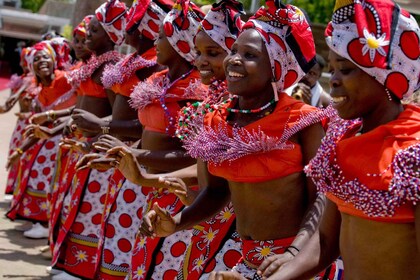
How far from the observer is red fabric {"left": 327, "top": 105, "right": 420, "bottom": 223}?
3.03m

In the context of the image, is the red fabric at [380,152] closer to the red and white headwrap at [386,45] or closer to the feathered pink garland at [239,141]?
the red and white headwrap at [386,45]

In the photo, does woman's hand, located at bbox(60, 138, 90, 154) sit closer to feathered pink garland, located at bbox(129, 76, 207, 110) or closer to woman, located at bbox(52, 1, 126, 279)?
feathered pink garland, located at bbox(129, 76, 207, 110)

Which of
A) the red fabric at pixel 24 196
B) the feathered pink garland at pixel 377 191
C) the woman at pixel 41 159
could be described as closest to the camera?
the feathered pink garland at pixel 377 191

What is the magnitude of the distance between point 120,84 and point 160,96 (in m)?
1.02

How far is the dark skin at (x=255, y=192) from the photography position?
400cm

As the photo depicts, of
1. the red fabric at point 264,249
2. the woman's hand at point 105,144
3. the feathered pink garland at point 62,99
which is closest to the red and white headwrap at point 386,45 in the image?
the red fabric at point 264,249

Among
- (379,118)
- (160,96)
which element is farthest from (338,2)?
(160,96)

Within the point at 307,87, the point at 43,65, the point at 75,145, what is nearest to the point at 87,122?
the point at 75,145

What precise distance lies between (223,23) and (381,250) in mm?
2118

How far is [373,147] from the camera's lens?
3.12 meters

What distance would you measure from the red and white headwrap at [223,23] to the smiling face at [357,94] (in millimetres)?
1640

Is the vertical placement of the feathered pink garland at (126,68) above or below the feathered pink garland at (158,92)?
below

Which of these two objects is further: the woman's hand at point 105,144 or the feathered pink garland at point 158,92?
the feathered pink garland at point 158,92

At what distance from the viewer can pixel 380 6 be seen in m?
3.17
